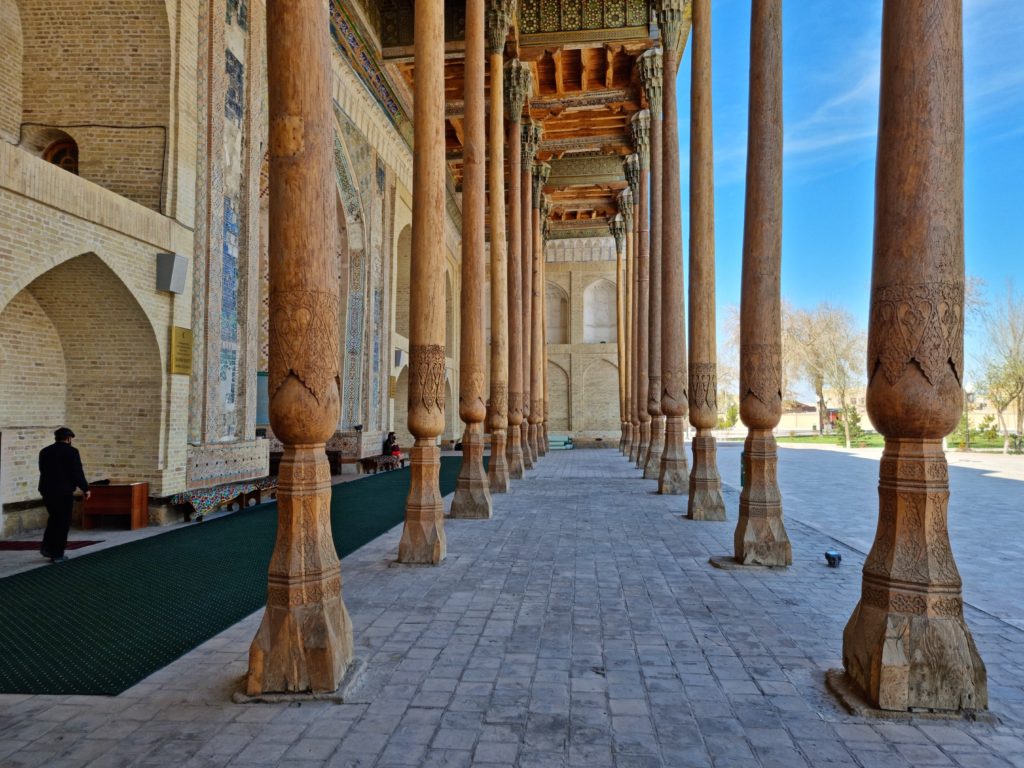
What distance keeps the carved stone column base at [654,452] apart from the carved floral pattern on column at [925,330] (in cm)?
965

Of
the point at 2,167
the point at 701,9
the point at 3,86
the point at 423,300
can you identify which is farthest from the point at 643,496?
the point at 3,86

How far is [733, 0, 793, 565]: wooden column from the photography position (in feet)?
16.8

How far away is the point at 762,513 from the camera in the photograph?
5230mm

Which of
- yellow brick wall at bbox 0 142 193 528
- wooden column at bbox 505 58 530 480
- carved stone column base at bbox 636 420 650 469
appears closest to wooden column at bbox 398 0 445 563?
yellow brick wall at bbox 0 142 193 528

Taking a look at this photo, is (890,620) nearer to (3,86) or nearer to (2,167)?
(2,167)

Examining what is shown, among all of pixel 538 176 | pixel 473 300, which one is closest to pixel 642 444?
pixel 538 176

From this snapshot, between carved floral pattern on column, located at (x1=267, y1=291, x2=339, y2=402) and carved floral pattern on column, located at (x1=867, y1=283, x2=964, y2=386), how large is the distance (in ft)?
8.13

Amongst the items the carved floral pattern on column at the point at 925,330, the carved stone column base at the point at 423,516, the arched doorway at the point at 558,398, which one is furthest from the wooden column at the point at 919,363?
the arched doorway at the point at 558,398

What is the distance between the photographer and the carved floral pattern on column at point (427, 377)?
18.7 ft

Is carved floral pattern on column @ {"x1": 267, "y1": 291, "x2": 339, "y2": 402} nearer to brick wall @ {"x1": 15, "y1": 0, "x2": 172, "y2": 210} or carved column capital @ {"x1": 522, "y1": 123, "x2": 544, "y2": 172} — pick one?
brick wall @ {"x1": 15, "y1": 0, "x2": 172, "y2": 210}

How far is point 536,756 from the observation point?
7.70 feet

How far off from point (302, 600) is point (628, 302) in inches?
813

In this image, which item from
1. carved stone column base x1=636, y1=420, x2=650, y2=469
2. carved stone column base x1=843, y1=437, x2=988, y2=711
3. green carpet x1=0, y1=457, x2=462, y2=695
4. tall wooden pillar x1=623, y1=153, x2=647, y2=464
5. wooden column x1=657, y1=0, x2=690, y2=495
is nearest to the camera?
carved stone column base x1=843, y1=437, x2=988, y2=711

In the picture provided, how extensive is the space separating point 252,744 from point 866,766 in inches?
85.9
